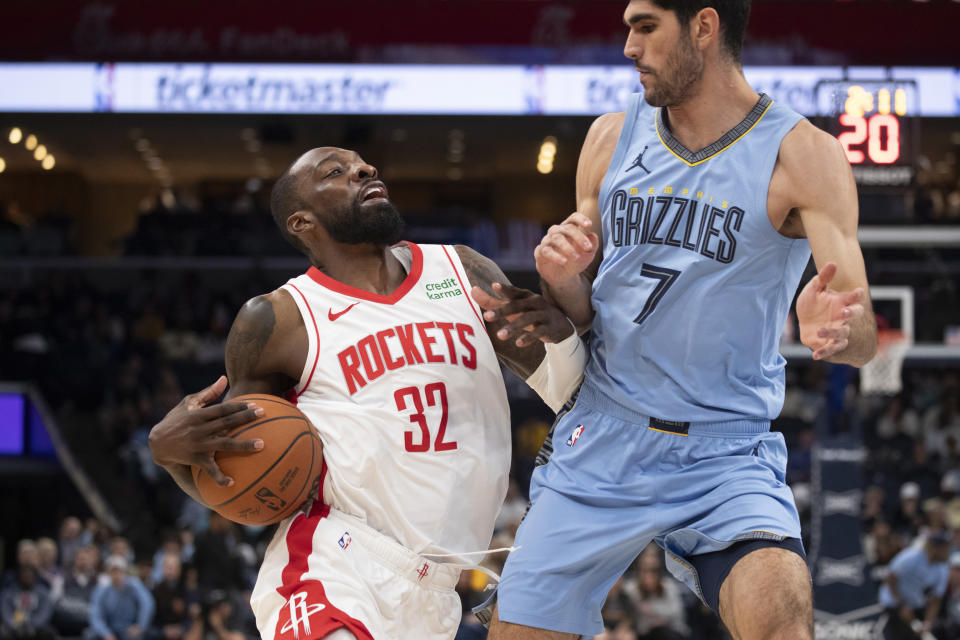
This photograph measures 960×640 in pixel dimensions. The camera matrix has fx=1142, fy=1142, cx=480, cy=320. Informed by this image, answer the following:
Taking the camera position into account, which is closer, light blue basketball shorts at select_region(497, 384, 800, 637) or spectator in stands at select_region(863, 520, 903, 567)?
light blue basketball shorts at select_region(497, 384, 800, 637)

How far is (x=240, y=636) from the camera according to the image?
960 cm

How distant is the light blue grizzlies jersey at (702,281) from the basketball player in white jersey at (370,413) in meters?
0.23

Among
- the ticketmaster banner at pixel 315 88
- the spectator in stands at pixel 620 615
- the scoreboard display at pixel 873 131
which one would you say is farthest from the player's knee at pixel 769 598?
the ticketmaster banner at pixel 315 88

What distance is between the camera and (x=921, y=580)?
1036cm

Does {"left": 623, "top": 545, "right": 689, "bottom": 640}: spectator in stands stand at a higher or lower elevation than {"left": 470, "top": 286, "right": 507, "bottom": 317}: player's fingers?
lower

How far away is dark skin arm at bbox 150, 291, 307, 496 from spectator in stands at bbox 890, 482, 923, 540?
33.8ft

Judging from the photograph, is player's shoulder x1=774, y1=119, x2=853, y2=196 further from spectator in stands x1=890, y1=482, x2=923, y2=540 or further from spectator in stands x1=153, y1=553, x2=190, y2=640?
spectator in stands x1=890, y1=482, x2=923, y2=540

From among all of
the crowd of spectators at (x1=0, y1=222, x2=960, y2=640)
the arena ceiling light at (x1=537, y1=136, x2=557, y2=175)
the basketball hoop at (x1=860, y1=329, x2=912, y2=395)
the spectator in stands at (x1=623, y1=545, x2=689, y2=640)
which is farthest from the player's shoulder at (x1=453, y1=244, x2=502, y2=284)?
the arena ceiling light at (x1=537, y1=136, x2=557, y2=175)

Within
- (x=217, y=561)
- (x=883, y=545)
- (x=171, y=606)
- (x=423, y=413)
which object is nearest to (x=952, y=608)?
(x=883, y=545)

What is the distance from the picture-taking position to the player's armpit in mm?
3629

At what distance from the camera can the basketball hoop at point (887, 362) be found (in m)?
9.05

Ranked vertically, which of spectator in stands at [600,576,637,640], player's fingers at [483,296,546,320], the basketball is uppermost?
player's fingers at [483,296,546,320]

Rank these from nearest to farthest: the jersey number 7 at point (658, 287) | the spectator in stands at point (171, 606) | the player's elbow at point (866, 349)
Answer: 1. the player's elbow at point (866, 349)
2. the jersey number 7 at point (658, 287)
3. the spectator in stands at point (171, 606)

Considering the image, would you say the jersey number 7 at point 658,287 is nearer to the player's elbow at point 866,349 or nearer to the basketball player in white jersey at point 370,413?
the basketball player in white jersey at point 370,413
